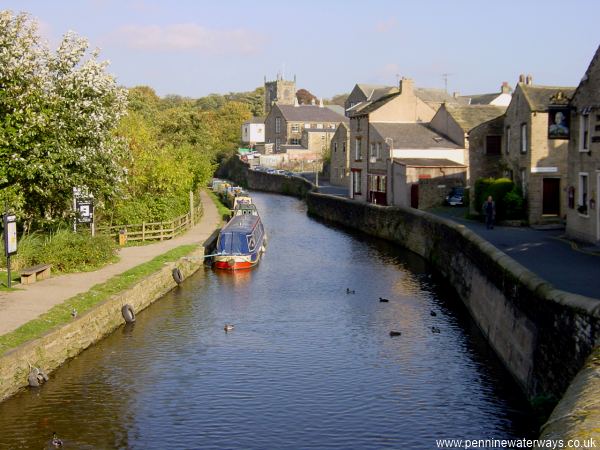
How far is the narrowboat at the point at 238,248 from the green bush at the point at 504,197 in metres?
14.1

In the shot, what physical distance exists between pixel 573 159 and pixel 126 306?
2189cm

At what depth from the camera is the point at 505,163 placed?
156 feet

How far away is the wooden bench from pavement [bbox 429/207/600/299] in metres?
18.9

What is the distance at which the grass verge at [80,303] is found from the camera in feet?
69.9

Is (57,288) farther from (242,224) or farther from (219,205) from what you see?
(219,205)

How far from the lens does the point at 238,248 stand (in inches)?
1634

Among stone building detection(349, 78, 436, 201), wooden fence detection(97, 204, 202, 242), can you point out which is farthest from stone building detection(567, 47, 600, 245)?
stone building detection(349, 78, 436, 201)

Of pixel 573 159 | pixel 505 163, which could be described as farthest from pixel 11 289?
pixel 505 163

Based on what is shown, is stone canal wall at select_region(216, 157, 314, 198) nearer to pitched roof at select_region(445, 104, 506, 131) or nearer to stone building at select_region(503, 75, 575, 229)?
pitched roof at select_region(445, 104, 506, 131)

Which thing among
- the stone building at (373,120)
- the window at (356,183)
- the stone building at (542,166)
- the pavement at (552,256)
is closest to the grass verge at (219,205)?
the window at (356,183)

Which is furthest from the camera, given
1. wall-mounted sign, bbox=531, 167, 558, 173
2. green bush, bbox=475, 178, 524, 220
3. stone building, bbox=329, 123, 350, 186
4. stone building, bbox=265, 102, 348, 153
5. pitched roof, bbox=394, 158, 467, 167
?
stone building, bbox=265, 102, 348, 153

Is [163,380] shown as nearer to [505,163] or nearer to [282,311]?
[282,311]

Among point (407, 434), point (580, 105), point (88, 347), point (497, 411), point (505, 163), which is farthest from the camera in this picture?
point (505, 163)

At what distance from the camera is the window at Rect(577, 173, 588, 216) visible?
33875mm
